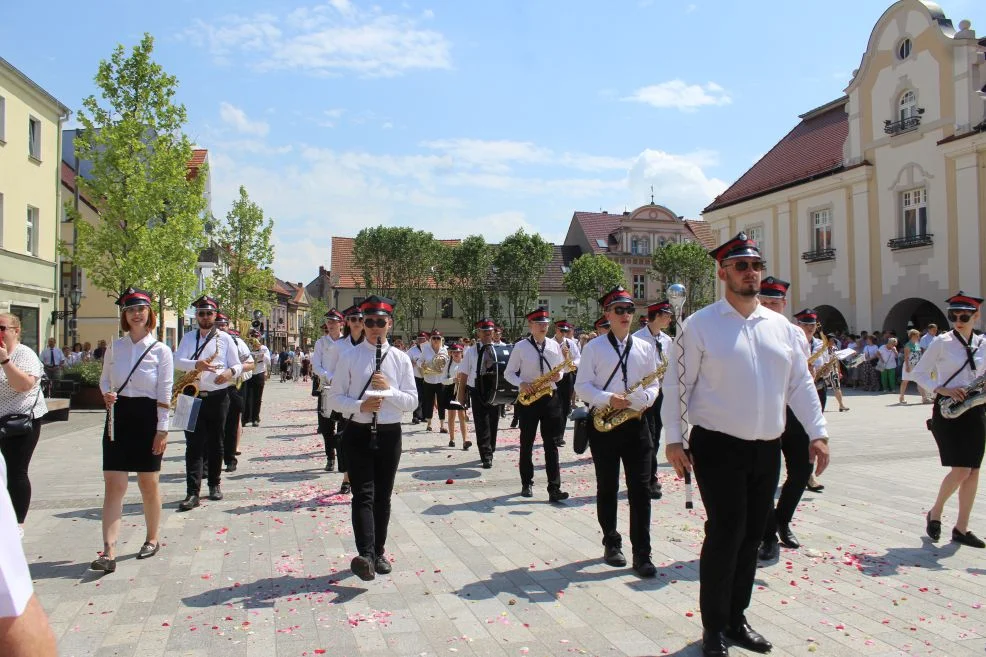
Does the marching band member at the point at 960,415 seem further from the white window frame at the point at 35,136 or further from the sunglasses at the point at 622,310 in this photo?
the white window frame at the point at 35,136

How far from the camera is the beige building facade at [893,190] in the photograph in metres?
27.8

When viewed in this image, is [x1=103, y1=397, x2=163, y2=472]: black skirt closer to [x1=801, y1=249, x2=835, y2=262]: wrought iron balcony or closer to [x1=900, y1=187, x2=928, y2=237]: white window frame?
[x1=900, y1=187, x2=928, y2=237]: white window frame

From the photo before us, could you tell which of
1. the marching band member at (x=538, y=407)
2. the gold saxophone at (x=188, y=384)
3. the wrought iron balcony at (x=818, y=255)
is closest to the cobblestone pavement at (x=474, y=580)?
the marching band member at (x=538, y=407)

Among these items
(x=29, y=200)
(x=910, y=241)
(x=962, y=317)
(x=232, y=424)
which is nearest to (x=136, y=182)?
(x=29, y=200)

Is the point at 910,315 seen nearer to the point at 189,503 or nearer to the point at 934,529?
the point at 934,529

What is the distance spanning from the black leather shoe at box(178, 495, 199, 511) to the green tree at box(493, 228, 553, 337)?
5151 centimetres

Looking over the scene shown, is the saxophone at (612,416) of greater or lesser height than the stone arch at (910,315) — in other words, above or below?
below

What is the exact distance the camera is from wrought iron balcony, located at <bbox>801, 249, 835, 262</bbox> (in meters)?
34.0

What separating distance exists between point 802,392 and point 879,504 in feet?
14.7

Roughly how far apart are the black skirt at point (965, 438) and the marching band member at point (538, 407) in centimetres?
379

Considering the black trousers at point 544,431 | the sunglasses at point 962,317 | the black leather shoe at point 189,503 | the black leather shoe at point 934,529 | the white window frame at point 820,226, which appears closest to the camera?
the black leather shoe at point 934,529

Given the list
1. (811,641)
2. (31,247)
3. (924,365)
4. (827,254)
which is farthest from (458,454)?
(827,254)

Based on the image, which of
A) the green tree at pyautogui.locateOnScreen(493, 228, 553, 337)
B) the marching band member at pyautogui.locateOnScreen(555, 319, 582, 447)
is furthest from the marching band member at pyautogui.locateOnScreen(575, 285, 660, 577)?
the green tree at pyautogui.locateOnScreen(493, 228, 553, 337)

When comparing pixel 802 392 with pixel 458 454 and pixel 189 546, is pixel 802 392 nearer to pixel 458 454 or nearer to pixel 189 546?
pixel 189 546
